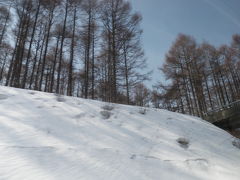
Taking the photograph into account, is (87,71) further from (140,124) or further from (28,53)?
(140,124)

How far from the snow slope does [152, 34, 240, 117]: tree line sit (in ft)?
32.2

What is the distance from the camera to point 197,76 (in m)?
13.1

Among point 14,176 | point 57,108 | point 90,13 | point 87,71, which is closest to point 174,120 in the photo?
point 57,108

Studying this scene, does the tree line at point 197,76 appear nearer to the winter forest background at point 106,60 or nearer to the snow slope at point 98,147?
the winter forest background at point 106,60

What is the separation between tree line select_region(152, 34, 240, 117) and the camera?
1334 cm

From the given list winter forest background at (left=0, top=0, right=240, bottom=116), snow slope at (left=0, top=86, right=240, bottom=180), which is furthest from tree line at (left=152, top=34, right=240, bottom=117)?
snow slope at (left=0, top=86, right=240, bottom=180)

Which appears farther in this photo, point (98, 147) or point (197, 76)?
point (197, 76)

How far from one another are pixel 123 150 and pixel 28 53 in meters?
11.8

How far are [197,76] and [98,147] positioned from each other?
13353mm

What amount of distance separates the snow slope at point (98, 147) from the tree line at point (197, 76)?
387 inches

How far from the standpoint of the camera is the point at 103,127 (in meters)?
3.34

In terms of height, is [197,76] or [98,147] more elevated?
[197,76]

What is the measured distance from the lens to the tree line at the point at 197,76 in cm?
→ 1334

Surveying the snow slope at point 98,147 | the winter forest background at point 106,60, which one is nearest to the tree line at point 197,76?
the winter forest background at point 106,60
